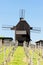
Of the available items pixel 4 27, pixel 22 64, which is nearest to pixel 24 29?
pixel 4 27

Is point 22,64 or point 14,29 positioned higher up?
point 22,64

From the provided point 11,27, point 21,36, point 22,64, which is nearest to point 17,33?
point 21,36

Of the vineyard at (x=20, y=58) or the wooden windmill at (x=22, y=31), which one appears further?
the wooden windmill at (x=22, y=31)

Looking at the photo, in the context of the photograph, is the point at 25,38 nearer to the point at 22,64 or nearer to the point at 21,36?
the point at 21,36

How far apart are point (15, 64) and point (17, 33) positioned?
5652 centimetres

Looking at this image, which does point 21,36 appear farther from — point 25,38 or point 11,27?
point 11,27

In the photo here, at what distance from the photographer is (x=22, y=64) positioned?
A: 2659 centimetres

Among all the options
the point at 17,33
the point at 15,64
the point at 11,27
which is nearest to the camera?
the point at 15,64

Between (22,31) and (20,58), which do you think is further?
(22,31)

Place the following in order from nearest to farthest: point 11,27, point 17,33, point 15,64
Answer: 1. point 15,64
2. point 17,33
3. point 11,27

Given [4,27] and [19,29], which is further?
[4,27]

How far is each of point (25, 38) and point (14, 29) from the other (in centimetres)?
484

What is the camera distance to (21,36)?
3278 inches

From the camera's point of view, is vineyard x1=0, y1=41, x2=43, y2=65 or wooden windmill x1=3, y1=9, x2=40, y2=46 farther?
wooden windmill x1=3, y1=9, x2=40, y2=46
